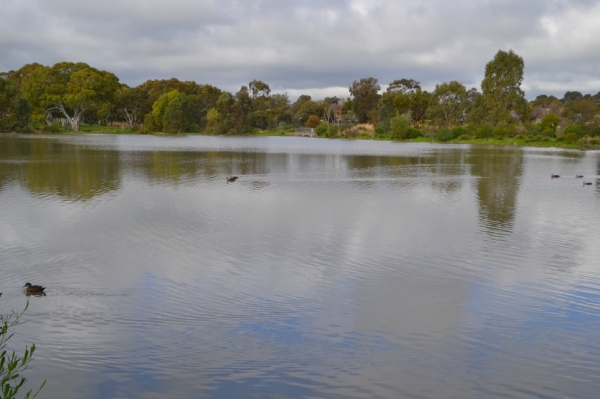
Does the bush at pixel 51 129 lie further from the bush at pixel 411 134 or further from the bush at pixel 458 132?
the bush at pixel 458 132

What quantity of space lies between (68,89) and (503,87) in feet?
211

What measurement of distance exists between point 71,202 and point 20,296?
8815 millimetres

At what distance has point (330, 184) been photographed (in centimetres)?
2269

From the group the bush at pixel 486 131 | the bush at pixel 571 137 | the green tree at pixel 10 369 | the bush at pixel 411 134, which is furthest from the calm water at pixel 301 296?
the bush at pixel 411 134

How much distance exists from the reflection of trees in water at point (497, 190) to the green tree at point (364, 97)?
3003 inches

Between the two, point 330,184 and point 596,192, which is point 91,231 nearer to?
point 330,184

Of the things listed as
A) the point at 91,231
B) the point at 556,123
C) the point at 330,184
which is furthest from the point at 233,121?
the point at 91,231

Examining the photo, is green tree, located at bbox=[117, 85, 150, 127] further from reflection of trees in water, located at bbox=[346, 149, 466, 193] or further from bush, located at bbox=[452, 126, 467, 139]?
reflection of trees in water, located at bbox=[346, 149, 466, 193]

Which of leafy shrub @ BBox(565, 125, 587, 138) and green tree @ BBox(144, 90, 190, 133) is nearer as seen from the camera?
leafy shrub @ BBox(565, 125, 587, 138)

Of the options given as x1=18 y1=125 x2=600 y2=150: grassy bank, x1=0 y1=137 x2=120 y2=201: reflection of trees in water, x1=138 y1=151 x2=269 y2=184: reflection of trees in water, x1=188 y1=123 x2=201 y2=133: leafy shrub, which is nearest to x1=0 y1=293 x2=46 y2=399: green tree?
x1=0 y1=137 x2=120 y2=201: reflection of trees in water

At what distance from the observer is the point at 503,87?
78.2m

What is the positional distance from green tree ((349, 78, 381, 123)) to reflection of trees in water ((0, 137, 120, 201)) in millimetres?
83745

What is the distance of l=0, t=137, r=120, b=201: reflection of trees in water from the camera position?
62.1 feet

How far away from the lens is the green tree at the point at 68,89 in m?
78.5
